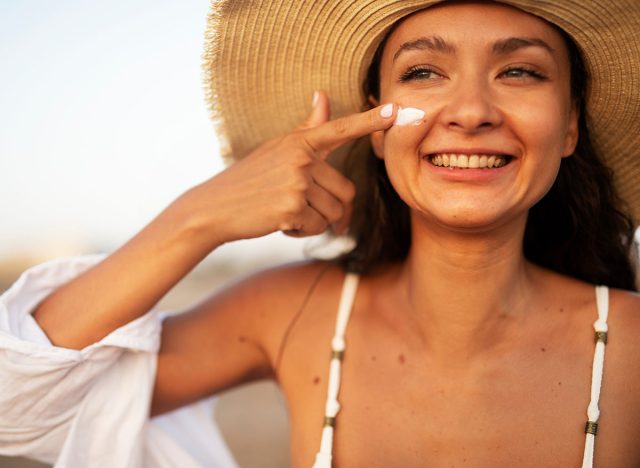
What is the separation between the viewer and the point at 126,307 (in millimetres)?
2482

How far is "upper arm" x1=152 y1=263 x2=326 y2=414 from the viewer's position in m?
2.76

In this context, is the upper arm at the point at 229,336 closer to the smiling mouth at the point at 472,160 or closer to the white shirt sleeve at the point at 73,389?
the white shirt sleeve at the point at 73,389

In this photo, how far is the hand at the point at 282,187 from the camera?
2.43 m

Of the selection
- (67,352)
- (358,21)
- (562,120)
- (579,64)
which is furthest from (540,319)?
(67,352)

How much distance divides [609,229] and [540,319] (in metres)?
0.51

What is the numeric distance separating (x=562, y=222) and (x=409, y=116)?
3.05 feet

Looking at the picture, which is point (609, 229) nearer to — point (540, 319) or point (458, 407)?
point (540, 319)

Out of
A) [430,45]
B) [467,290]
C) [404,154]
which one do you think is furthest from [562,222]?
[430,45]

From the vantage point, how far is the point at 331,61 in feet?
9.04

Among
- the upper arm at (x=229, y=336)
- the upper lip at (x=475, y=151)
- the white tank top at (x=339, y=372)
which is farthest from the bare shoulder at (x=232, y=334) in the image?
the upper lip at (x=475, y=151)

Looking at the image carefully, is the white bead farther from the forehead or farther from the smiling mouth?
the forehead

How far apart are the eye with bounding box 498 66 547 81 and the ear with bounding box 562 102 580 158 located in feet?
1.02

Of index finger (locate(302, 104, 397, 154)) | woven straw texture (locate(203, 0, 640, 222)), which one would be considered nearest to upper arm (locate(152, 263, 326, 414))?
woven straw texture (locate(203, 0, 640, 222))

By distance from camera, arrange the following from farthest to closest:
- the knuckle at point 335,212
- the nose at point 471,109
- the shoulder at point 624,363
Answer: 1. the knuckle at point 335,212
2. the shoulder at point 624,363
3. the nose at point 471,109
